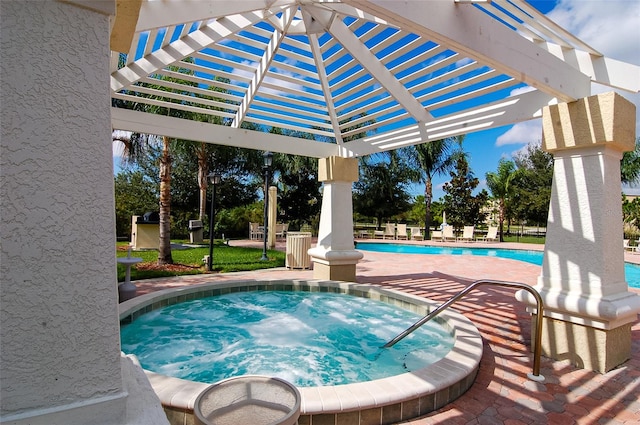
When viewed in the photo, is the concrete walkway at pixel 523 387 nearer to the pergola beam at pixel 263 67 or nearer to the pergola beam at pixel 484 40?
the pergola beam at pixel 484 40

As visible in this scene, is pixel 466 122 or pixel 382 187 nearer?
pixel 466 122

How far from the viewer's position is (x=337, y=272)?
8570 millimetres

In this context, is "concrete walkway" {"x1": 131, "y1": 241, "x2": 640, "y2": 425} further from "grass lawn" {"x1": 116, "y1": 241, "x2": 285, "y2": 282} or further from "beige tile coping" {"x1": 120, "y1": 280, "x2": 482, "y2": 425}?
"grass lawn" {"x1": 116, "y1": 241, "x2": 285, "y2": 282}

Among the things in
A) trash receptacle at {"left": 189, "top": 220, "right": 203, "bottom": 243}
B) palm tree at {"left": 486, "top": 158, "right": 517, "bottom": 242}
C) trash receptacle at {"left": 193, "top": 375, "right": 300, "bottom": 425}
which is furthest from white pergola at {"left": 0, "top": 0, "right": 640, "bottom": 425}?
palm tree at {"left": 486, "top": 158, "right": 517, "bottom": 242}

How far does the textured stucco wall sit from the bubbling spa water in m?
3.19

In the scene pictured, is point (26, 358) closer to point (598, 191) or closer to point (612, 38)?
point (598, 191)

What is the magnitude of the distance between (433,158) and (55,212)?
1021 inches

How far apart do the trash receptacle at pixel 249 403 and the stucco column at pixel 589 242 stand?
12.7ft

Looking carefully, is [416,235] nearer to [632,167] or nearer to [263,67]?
[263,67]

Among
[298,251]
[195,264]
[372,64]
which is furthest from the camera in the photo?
[195,264]

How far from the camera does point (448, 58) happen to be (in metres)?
5.59

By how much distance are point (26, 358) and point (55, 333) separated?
0.40ft

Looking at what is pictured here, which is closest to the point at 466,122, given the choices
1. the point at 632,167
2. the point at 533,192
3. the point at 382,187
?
the point at 382,187

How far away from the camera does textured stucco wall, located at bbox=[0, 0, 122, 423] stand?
4.57 feet
